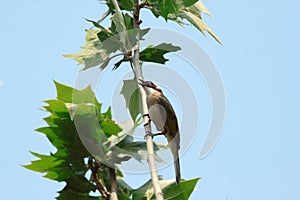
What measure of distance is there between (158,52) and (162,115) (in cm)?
31

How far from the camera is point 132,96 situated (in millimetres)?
1479

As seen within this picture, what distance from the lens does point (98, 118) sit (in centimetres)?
151

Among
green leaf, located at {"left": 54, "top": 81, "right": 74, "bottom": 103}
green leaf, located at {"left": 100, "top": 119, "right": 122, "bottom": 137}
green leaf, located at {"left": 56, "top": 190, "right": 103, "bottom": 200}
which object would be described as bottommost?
green leaf, located at {"left": 56, "top": 190, "right": 103, "bottom": 200}

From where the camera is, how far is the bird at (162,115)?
157 cm

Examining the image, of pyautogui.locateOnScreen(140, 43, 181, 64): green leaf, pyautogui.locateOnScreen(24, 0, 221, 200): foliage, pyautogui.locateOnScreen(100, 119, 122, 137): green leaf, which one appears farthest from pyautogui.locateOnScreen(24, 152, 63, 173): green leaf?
pyautogui.locateOnScreen(140, 43, 181, 64): green leaf

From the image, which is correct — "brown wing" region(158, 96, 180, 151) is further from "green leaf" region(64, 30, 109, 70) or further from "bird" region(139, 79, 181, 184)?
"green leaf" region(64, 30, 109, 70)

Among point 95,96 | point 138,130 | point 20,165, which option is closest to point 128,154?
point 138,130

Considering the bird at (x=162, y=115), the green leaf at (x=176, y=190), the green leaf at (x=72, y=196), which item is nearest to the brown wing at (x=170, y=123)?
the bird at (x=162, y=115)

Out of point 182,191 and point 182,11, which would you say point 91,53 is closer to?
point 182,11

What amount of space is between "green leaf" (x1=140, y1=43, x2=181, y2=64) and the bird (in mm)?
98

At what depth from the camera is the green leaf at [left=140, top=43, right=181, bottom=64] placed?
1456 mm

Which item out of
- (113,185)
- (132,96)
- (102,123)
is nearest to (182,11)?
(132,96)

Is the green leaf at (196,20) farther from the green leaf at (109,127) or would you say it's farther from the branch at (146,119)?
the green leaf at (109,127)

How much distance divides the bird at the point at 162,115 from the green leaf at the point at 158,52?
0.10 m
